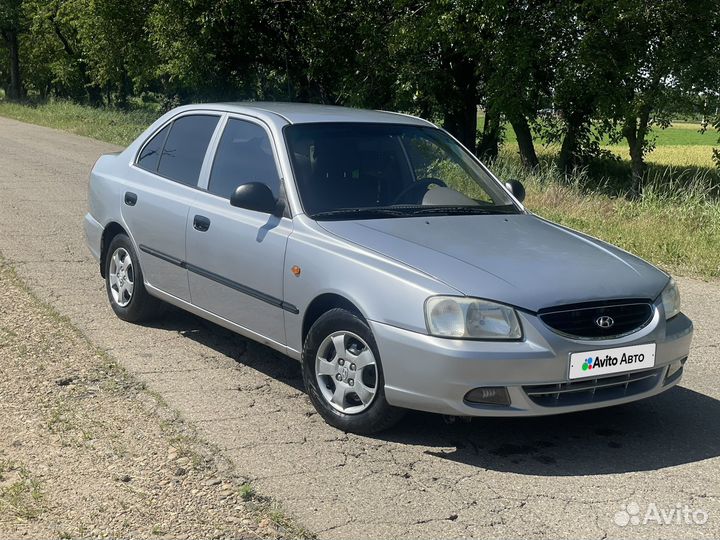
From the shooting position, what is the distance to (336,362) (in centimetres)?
503

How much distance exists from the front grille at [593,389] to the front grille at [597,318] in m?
0.22

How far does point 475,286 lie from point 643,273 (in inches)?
45.0

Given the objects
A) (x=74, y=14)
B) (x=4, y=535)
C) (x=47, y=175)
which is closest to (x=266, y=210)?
(x=4, y=535)

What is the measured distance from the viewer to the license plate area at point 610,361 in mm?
4594

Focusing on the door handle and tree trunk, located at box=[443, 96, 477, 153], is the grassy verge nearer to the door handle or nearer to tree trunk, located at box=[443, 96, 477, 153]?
tree trunk, located at box=[443, 96, 477, 153]

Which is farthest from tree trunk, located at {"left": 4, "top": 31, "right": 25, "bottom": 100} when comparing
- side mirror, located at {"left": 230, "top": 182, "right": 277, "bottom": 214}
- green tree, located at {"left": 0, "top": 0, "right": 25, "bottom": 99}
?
side mirror, located at {"left": 230, "top": 182, "right": 277, "bottom": 214}

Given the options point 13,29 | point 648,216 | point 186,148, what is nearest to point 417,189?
point 186,148

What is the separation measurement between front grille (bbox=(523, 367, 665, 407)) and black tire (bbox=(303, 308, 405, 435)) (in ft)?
2.35

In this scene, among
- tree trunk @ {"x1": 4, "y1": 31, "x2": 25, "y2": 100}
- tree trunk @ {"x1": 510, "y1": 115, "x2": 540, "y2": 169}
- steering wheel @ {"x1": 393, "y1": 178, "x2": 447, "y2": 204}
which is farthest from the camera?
tree trunk @ {"x1": 4, "y1": 31, "x2": 25, "y2": 100}

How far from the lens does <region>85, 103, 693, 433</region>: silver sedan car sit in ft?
14.9

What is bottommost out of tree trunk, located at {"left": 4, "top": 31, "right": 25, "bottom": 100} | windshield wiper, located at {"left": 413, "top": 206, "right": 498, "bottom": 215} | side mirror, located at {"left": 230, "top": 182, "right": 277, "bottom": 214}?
tree trunk, located at {"left": 4, "top": 31, "right": 25, "bottom": 100}

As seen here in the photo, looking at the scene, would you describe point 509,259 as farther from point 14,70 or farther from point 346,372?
point 14,70

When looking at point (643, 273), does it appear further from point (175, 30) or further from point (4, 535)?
point (175, 30)

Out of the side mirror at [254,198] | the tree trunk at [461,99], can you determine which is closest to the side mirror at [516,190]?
the side mirror at [254,198]
